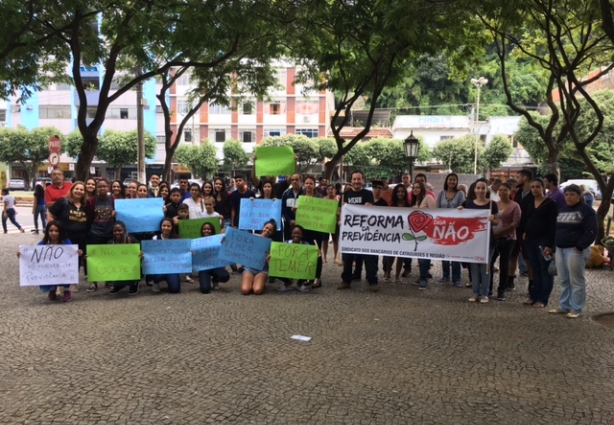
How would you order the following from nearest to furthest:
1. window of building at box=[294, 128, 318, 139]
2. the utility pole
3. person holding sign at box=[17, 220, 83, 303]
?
1. person holding sign at box=[17, 220, 83, 303]
2. the utility pole
3. window of building at box=[294, 128, 318, 139]

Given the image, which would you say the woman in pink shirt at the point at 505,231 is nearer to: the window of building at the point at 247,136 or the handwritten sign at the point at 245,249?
the handwritten sign at the point at 245,249

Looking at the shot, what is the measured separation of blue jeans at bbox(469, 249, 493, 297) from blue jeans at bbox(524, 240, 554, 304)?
0.58m

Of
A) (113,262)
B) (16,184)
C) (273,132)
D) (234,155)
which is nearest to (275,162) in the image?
(113,262)

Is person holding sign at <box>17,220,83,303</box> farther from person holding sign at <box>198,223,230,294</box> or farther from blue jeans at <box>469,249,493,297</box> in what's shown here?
blue jeans at <box>469,249,493,297</box>

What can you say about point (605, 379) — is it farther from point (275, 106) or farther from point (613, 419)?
point (275, 106)

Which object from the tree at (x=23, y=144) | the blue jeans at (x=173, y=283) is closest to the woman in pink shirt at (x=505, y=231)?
the blue jeans at (x=173, y=283)

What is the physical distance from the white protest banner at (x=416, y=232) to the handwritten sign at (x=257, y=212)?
145 centimetres

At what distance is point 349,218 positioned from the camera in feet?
27.2

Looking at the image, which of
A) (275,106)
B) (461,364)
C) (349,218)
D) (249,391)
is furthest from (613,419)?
(275,106)

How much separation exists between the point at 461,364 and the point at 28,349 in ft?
14.5

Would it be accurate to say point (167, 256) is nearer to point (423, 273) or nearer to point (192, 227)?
point (192, 227)

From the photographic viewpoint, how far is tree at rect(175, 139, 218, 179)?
48625mm

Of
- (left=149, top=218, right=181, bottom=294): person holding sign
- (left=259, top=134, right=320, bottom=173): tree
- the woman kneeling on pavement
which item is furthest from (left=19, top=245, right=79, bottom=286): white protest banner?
(left=259, top=134, right=320, bottom=173): tree

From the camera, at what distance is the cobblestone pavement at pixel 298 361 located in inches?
153
